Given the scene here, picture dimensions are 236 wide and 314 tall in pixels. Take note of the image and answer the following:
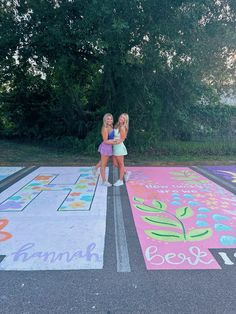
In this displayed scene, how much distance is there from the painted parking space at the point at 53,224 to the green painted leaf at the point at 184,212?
1054 mm

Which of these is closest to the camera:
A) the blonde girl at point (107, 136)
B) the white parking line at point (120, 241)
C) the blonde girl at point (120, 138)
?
the white parking line at point (120, 241)

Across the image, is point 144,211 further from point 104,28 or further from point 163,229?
point 104,28

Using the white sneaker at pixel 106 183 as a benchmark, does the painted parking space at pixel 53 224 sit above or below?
below

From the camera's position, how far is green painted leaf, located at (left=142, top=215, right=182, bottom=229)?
3.28 metres

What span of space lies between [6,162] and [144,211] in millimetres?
4934

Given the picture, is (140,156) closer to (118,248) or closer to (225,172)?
(225,172)

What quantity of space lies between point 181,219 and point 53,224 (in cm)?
170

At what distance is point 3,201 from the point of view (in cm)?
415

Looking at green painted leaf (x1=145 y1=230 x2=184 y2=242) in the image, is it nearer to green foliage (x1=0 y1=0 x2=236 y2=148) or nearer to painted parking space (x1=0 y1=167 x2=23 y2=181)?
painted parking space (x1=0 y1=167 x2=23 y2=181)

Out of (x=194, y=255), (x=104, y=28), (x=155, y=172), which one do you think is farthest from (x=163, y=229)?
(x=104, y=28)

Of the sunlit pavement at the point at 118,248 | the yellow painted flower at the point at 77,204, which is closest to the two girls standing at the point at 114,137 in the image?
the sunlit pavement at the point at 118,248

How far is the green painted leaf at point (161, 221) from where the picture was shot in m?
3.28

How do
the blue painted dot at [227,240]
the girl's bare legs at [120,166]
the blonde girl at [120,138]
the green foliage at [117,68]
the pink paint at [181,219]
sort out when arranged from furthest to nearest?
the green foliage at [117,68], the girl's bare legs at [120,166], the blonde girl at [120,138], the blue painted dot at [227,240], the pink paint at [181,219]

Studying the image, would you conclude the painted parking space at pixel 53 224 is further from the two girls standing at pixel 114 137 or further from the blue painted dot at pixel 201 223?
the blue painted dot at pixel 201 223
